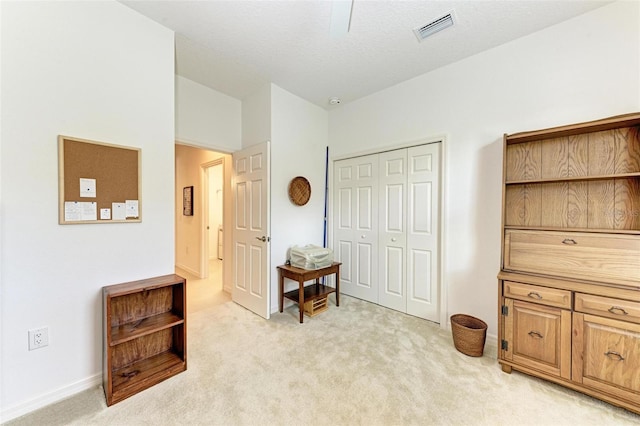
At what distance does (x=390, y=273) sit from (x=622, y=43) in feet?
8.82

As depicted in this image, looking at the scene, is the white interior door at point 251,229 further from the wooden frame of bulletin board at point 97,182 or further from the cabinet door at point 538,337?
the cabinet door at point 538,337

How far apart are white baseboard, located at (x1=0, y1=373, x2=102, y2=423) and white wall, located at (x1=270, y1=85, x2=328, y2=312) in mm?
1604

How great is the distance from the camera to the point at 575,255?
1.76 metres

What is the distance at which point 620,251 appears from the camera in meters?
1.63

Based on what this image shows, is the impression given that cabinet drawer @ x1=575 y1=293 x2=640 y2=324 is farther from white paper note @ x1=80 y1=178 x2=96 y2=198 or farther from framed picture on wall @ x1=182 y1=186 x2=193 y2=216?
framed picture on wall @ x1=182 y1=186 x2=193 y2=216

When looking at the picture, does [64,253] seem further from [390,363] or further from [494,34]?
[494,34]

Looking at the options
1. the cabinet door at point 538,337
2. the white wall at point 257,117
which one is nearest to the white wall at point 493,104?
the cabinet door at point 538,337

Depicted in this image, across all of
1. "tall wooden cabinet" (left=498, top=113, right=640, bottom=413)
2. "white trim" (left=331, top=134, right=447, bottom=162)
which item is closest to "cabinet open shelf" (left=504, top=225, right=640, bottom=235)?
"tall wooden cabinet" (left=498, top=113, right=640, bottom=413)

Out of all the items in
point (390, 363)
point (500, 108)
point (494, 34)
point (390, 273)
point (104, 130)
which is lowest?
point (390, 363)

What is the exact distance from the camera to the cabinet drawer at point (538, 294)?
167cm

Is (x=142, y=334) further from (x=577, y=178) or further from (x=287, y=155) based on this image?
(x=577, y=178)

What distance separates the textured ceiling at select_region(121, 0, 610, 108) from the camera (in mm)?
1824

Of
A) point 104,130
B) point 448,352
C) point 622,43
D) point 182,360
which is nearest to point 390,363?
point 448,352

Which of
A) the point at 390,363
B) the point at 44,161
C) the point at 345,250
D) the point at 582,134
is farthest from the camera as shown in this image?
the point at 345,250
